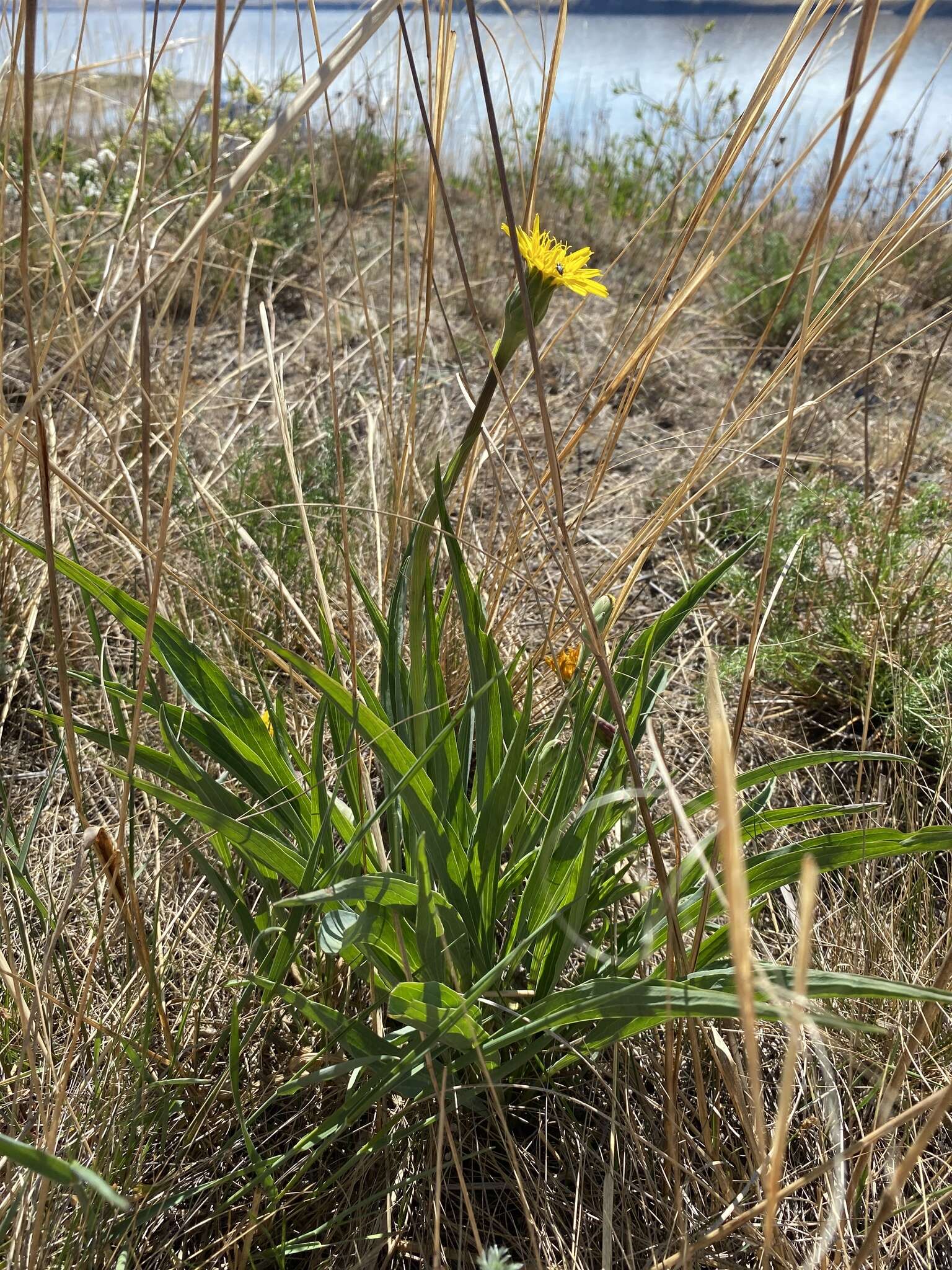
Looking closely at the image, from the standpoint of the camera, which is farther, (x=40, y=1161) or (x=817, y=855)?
(x=817, y=855)

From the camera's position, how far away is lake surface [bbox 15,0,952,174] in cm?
274

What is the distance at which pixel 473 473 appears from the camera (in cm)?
95

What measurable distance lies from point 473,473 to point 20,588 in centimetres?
72

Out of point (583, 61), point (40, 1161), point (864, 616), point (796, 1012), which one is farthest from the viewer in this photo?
point (583, 61)

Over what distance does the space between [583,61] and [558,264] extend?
23.8 feet

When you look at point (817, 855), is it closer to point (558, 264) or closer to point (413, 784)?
point (413, 784)

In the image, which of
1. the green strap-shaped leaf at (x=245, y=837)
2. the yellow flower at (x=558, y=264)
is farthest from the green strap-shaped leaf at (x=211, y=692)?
the yellow flower at (x=558, y=264)

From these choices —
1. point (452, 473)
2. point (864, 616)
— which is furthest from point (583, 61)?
point (452, 473)

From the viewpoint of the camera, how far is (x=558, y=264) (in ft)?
2.14

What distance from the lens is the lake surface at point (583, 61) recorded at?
8.98ft

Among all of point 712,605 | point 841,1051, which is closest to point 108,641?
point 712,605

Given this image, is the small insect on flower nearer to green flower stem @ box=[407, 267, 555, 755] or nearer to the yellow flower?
green flower stem @ box=[407, 267, 555, 755]

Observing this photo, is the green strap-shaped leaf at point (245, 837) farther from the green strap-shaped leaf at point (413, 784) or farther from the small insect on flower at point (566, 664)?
the small insect on flower at point (566, 664)

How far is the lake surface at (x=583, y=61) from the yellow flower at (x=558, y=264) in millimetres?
570
